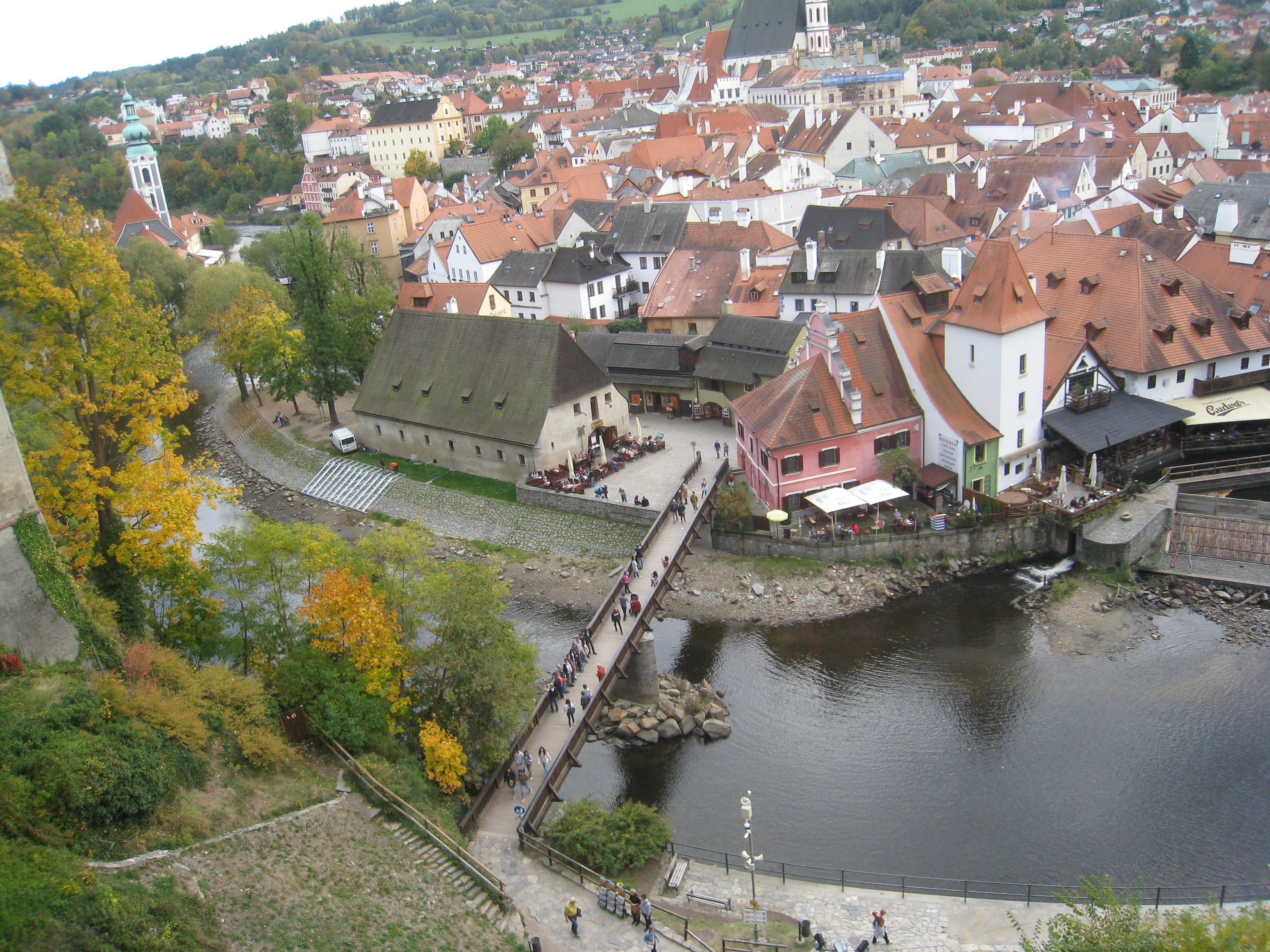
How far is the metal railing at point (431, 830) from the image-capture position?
20.5m

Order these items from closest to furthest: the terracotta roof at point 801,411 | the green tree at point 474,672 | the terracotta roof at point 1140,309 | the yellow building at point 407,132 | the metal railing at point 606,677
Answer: the metal railing at point 606,677 < the green tree at point 474,672 < the terracotta roof at point 801,411 < the terracotta roof at point 1140,309 < the yellow building at point 407,132

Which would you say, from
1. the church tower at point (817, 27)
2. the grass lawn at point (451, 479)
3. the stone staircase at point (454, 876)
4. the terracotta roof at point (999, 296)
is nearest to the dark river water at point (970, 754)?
the stone staircase at point (454, 876)

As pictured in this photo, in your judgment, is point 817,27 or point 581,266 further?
point 817,27

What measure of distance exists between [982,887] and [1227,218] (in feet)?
155

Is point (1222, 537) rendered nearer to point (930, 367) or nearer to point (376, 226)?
point (930, 367)

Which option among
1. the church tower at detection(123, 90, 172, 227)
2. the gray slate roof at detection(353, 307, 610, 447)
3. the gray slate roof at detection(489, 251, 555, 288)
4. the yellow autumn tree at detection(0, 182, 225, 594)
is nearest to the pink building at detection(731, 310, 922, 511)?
the gray slate roof at detection(353, 307, 610, 447)

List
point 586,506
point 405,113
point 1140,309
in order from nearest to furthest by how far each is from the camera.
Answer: point 1140,309 < point 586,506 < point 405,113

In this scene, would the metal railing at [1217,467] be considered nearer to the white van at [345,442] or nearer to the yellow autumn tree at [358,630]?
the yellow autumn tree at [358,630]

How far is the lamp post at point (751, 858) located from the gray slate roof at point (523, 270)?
41.2 m


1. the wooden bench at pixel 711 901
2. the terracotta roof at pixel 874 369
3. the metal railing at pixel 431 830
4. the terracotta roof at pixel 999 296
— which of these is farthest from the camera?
the terracotta roof at pixel 874 369

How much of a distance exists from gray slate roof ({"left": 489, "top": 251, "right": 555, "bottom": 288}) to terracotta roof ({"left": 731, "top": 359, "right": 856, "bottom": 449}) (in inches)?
980

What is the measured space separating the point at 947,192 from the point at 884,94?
5422 cm

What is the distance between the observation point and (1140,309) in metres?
39.4

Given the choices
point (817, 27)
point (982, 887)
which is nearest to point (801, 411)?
point (982, 887)
